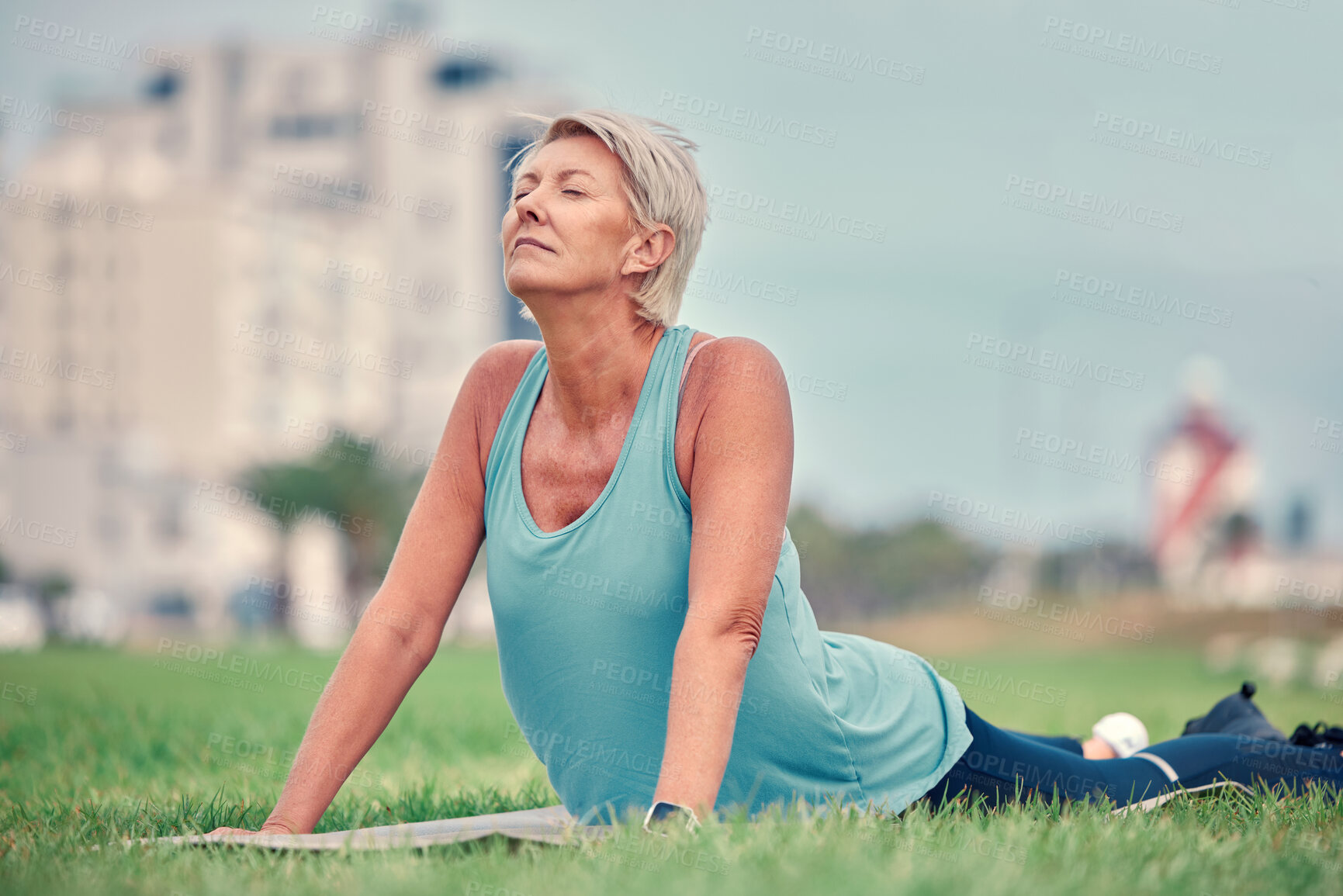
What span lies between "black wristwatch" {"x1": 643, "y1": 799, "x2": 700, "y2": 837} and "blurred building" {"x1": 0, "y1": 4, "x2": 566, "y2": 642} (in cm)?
5499

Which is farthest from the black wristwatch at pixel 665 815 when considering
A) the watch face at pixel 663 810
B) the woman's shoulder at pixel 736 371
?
the woman's shoulder at pixel 736 371

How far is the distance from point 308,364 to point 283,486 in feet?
130

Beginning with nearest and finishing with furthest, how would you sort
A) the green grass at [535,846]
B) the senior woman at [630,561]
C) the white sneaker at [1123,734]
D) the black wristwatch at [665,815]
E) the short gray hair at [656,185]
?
the green grass at [535,846], the black wristwatch at [665,815], the senior woman at [630,561], the short gray hair at [656,185], the white sneaker at [1123,734]

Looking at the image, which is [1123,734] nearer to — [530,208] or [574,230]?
[574,230]

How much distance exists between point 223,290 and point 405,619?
249 ft

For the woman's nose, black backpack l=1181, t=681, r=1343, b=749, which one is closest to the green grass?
black backpack l=1181, t=681, r=1343, b=749

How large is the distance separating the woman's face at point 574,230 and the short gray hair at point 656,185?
3cm

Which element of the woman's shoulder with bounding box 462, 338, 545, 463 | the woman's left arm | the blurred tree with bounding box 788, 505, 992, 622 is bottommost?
the blurred tree with bounding box 788, 505, 992, 622

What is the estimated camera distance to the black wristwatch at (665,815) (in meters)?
2.40

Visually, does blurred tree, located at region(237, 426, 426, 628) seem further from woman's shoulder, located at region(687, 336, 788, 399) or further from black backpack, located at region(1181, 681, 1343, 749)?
woman's shoulder, located at region(687, 336, 788, 399)

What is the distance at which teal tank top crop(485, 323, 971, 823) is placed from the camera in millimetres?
2906

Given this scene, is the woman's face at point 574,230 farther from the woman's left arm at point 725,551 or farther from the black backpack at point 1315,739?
the black backpack at point 1315,739

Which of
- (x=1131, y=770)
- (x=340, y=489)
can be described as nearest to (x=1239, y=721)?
(x=1131, y=770)

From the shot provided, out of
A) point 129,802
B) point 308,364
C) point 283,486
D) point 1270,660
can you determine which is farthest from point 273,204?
point 129,802
